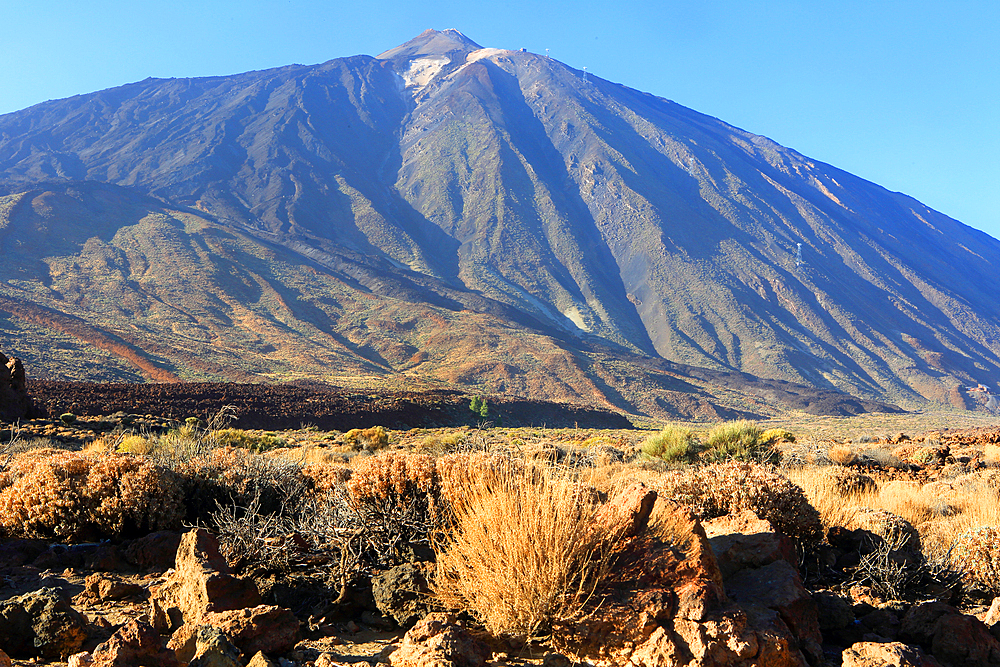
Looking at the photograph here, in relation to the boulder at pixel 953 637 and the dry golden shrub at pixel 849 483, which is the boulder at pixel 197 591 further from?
the dry golden shrub at pixel 849 483

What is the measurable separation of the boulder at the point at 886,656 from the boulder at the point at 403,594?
226 centimetres

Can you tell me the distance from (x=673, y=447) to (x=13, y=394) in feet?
51.2

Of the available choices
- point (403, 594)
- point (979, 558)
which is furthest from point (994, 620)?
point (403, 594)

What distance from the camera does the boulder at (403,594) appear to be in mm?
3902

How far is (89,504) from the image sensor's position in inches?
213

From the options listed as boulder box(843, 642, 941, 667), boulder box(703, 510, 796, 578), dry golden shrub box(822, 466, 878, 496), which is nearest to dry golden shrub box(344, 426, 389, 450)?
dry golden shrub box(822, 466, 878, 496)

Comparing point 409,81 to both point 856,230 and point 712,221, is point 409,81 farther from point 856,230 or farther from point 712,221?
point 856,230

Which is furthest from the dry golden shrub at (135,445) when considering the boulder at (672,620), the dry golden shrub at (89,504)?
the boulder at (672,620)

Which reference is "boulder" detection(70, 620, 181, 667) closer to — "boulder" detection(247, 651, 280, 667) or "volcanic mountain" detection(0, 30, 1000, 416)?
"boulder" detection(247, 651, 280, 667)

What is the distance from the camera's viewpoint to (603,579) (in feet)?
11.9

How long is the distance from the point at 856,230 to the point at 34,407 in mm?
126052

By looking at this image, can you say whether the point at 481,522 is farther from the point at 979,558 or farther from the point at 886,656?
the point at 979,558

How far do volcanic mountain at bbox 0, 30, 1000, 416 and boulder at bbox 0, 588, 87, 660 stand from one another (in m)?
38.6

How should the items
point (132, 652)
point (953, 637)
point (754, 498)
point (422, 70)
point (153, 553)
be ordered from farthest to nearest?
point (422, 70), point (754, 498), point (153, 553), point (953, 637), point (132, 652)
